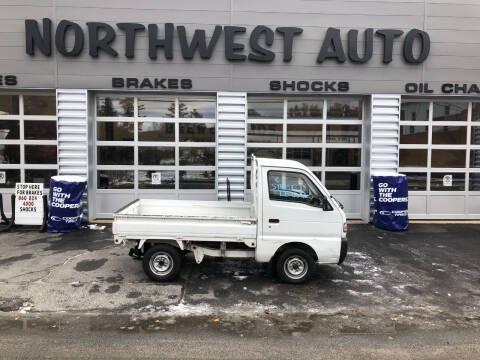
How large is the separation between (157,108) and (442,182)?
8162 millimetres

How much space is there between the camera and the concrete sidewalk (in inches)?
186

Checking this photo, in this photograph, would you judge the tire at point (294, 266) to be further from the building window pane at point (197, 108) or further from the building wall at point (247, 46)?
the building window pane at point (197, 108)

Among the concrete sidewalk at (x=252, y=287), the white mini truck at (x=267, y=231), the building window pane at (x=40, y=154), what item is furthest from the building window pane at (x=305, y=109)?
the building window pane at (x=40, y=154)

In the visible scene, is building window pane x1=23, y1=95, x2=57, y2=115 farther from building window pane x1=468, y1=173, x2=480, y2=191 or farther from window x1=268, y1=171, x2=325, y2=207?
building window pane x1=468, y1=173, x2=480, y2=191

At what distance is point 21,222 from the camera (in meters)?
8.87

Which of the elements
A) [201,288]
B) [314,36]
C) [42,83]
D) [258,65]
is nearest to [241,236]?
[201,288]

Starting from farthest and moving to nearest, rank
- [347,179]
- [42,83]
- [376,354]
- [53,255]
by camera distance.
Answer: [347,179] → [42,83] → [53,255] → [376,354]

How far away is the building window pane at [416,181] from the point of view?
34.5 ft

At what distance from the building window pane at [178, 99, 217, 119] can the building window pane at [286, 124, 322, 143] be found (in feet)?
7.02

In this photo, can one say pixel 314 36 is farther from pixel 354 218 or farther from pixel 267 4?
pixel 354 218

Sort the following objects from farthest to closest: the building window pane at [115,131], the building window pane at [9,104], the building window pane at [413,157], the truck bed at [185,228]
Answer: the building window pane at [413,157] → the building window pane at [115,131] → the building window pane at [9,104] → the truck bed at [185,228]

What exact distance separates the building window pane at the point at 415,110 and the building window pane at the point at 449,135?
1.66 ft

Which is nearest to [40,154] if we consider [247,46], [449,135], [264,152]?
[264,152]

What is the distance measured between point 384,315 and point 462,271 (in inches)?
104
